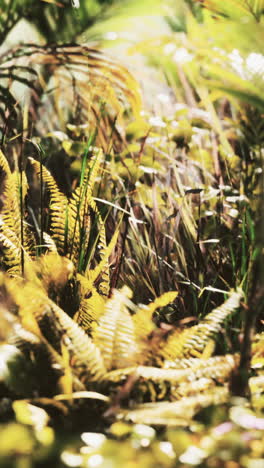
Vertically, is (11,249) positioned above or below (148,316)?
above

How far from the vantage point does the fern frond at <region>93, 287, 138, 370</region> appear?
2.29 feet

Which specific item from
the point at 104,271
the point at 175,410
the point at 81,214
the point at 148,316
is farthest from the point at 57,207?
the point at 175,410

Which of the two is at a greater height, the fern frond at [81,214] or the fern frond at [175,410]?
the fern frond at [81,214]

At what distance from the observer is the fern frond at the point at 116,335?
699mm

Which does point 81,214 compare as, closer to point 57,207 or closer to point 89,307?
point 57,207

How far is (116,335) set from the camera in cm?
71

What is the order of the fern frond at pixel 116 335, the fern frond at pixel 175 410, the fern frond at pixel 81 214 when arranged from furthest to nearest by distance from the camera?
1. the fern frond at pixel 81 214
2. the fern frond at pixel 116 335
3. the fern frond at pixel 175 410

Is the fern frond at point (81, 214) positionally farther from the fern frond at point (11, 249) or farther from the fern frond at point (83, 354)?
the fern frond at point (83, 354)

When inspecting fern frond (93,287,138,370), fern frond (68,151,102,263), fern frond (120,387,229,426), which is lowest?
fern frond (120,387,229,426)

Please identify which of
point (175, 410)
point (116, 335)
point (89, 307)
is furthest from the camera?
point (89, 307)

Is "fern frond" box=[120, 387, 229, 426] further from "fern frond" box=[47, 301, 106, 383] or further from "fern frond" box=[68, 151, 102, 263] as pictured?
"fern frond" box=[68, 151, 102, 263]

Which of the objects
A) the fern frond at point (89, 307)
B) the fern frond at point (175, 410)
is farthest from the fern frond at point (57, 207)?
the fern frond at point (175, 410)

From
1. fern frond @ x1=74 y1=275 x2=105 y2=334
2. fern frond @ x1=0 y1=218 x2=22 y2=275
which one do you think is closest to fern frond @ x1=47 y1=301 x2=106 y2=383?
fern frond @ x1=74 y1=275 x2=105 y2=334

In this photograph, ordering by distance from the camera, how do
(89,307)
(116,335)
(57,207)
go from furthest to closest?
1. (57,207)
2. (89,307)
3. (116,335)
